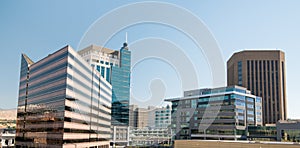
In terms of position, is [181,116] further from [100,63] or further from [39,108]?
[39,108]

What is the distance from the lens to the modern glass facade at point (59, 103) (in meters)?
61.9

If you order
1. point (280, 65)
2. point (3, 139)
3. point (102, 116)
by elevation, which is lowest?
point (3, 139)

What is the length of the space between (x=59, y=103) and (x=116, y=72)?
87.5m

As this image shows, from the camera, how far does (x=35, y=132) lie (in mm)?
71500

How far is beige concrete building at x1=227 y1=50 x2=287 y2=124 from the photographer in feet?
433

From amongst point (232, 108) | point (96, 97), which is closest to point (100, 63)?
point (96, 97)

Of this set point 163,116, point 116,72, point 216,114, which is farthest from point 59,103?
point 163,116

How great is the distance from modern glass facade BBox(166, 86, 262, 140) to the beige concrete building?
62.0ft

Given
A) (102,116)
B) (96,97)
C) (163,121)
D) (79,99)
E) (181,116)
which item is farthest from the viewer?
(163,121)

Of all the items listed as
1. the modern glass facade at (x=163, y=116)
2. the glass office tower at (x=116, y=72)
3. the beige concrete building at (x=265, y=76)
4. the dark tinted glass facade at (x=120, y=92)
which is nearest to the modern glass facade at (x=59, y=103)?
the glass office tower at (x=116, y=72)

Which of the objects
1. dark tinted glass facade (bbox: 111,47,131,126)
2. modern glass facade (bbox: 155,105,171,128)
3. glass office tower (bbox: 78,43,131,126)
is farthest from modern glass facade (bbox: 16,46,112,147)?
modern glass facade (bbox: 155,105,171,128)

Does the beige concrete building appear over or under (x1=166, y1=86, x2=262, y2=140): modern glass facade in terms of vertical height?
over

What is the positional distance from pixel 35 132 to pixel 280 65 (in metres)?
104

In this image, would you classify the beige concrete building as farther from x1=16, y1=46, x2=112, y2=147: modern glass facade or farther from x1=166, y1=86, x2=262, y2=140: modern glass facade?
x1=16, y1=46, x2=112, y2=147: modern glass facade
